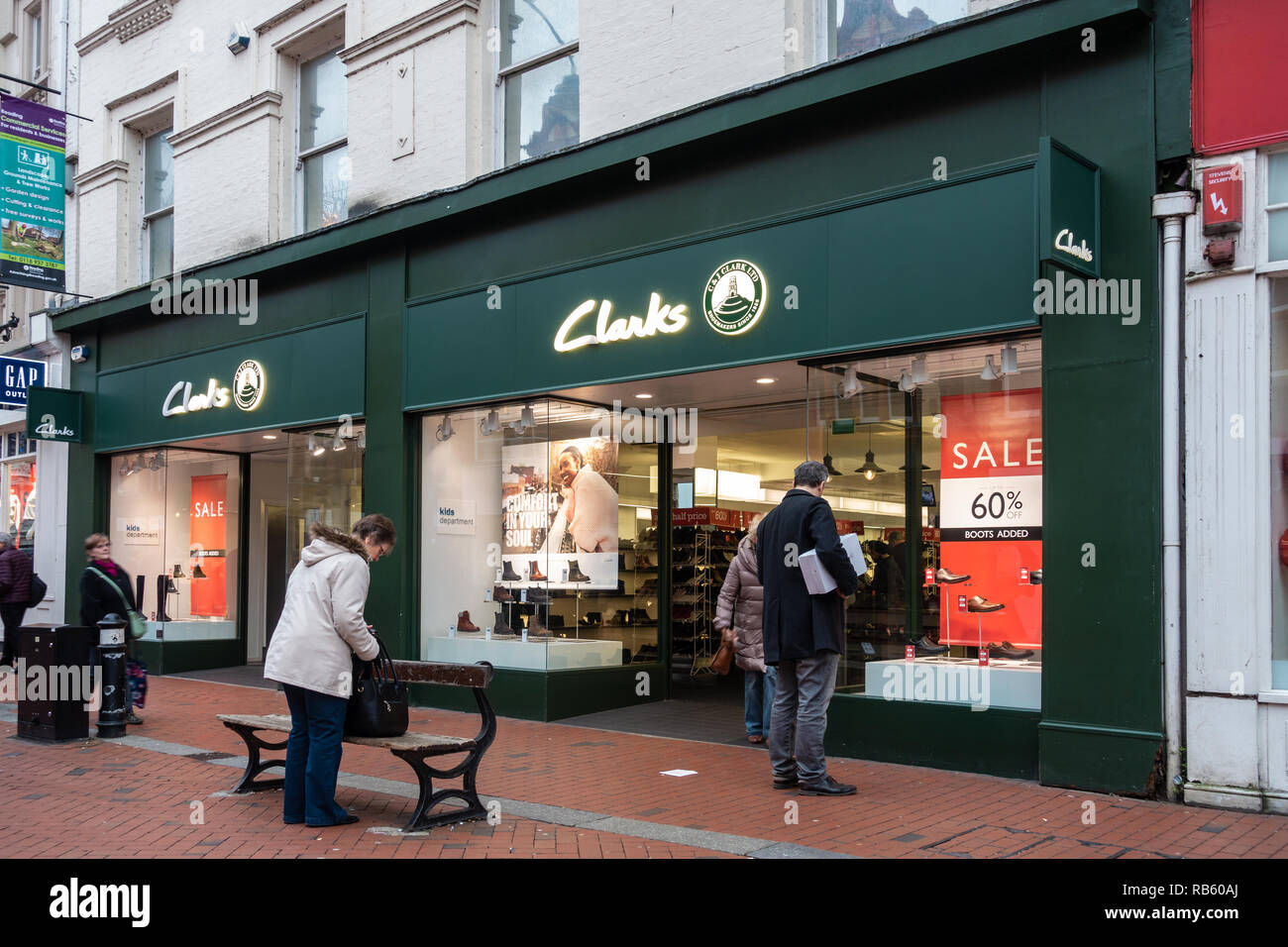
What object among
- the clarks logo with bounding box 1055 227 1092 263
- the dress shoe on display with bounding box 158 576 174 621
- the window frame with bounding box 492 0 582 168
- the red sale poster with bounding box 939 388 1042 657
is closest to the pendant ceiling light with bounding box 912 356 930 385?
the red sale poster with bounding box 939 388 1042 657

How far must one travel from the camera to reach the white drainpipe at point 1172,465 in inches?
275

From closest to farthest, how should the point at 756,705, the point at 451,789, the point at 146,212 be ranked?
the point at 451,789 < the point at 756,705 < the point at 146,212

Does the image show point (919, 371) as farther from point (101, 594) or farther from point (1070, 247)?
point (101, 594)

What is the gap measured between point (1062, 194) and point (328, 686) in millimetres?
5177

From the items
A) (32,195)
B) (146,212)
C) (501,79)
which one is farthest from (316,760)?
(146,212)

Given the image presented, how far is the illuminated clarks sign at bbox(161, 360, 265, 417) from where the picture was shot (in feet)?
46.1

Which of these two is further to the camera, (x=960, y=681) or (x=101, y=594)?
(x=101, y=594)

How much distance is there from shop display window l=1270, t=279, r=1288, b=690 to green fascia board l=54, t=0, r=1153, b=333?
6.81ft

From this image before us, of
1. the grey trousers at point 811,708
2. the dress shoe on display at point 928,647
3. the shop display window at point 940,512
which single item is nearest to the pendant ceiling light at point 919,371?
the shop display window at point 940,512

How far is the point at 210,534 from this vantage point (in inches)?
648

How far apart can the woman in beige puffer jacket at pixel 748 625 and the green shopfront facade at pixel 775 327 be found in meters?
1.00

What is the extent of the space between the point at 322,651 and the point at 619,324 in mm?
4779

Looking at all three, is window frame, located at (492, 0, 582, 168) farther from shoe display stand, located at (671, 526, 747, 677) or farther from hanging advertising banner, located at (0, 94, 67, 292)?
hanging advertising banner, located at (0, 94, 67, 292)

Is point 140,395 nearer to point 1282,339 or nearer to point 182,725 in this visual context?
point 182,725
